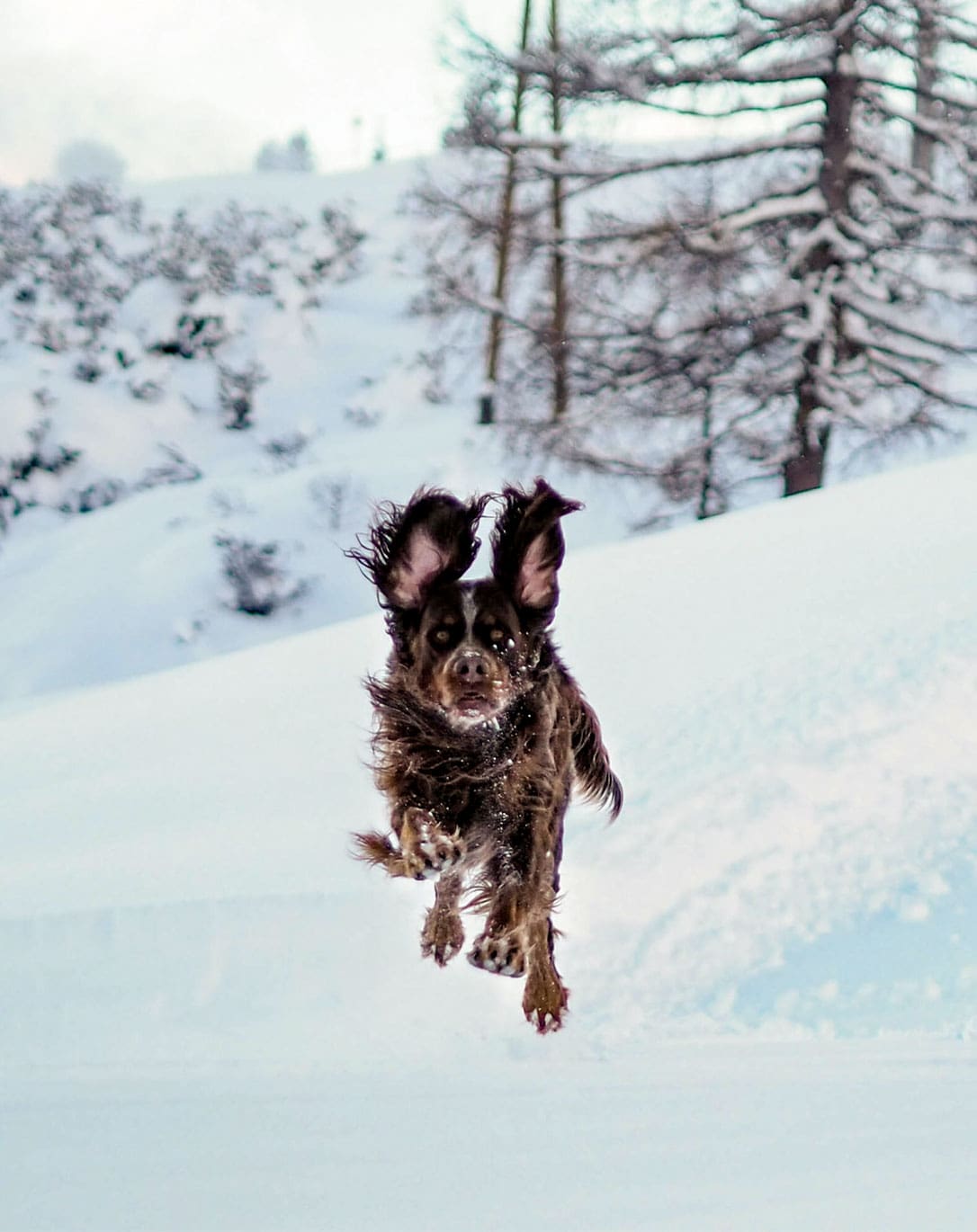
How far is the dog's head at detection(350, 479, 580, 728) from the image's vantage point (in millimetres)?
2730

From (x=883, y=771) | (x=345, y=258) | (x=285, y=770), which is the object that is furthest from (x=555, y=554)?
(x=345, y=258)

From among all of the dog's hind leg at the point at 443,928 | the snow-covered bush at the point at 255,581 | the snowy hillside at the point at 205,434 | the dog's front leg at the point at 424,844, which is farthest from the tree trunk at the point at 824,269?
the dog's front leg at the point at 424,844

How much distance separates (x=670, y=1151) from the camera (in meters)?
2.94

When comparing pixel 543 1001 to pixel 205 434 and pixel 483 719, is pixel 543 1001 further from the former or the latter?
pixel 205 434

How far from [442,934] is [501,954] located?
40 centimetres

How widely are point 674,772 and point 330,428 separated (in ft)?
66.5

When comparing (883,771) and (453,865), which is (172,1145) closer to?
(453,865)

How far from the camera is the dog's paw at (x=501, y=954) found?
115 inches

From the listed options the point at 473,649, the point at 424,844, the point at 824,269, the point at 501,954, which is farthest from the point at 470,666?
the point at 824,269

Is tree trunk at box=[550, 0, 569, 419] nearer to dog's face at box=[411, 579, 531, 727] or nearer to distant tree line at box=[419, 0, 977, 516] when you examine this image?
distant tree line at box=[419, 0, 977, 516]

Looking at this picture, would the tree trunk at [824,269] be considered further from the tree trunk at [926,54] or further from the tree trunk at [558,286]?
the tree trunk at [558,286]

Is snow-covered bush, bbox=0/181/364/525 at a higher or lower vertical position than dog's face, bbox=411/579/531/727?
lower

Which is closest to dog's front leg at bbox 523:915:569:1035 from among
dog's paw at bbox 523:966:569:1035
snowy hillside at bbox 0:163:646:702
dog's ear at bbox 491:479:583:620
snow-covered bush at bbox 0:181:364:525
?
dog's paw at bbox 523:966:569:1035

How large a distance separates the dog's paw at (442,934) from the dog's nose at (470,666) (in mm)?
824
